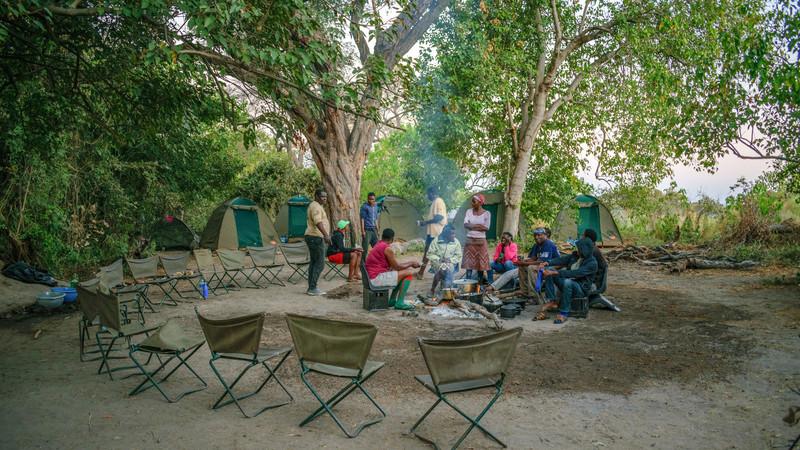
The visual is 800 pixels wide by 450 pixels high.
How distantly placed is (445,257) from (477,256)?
0.52 m

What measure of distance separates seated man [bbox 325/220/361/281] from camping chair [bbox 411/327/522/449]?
6716 mm

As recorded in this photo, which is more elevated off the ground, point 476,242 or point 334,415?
point 476,242

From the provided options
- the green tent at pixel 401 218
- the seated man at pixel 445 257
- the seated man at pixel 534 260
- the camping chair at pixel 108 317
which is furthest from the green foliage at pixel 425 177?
the camping chair at pixel 108 317

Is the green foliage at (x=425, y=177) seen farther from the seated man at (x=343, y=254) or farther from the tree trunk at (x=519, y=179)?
the seated man at (x=343, y=254)

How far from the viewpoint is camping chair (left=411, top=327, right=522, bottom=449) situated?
365 centimetres

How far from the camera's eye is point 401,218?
1941cm

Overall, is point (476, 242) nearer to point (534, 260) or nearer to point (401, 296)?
point (534, 260)

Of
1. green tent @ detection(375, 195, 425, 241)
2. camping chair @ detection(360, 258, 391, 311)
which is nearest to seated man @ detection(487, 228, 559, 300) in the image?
camping chair @ detection(360, 258, 391, 311)

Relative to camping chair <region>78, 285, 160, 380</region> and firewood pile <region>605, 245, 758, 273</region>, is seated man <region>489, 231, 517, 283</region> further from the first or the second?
camping chair <region>78, 285, 160, 380</region>

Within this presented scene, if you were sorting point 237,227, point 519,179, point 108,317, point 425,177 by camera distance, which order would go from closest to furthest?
point 108,317
point 519,179
point 237,227
point 425,177

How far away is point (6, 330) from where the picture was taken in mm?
7316

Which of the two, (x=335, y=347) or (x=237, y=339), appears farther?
(x=237, y=339)

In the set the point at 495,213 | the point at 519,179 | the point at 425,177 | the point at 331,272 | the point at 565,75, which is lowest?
the point at 331,272

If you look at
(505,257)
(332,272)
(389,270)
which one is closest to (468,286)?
(389,270)
